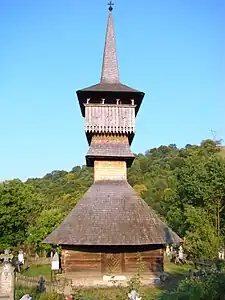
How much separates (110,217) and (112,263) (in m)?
1.94

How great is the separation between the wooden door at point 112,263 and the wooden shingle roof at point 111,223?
1.15 m

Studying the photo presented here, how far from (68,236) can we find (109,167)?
14.7 ft

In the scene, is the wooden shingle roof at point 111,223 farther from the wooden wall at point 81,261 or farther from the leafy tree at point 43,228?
the leafy tree at point 43,228

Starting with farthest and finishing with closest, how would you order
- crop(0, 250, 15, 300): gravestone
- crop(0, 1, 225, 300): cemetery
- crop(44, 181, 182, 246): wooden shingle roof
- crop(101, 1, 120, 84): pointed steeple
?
1. crop(101, 1, 120, 84): pointed steeple
2. crop(44, 181, 182, 246): wooden shingle roof
3. crop(0, 1, 225, 300): cemetery
4. crop(0, 250, 15, 300): gravestone

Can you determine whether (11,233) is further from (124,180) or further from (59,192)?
(59,192)

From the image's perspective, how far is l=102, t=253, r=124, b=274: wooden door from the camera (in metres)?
16.5

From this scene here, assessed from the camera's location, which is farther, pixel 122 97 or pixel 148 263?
pixel 122 97

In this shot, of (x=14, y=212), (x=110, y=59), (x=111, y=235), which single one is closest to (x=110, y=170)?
(x=111, y=235)

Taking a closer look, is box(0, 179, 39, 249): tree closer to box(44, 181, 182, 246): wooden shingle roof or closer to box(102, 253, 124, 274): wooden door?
box(44, 181, 182, 246): wooden shingle roof

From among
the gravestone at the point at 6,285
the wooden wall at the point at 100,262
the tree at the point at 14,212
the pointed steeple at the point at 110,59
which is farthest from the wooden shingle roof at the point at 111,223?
the tree at the point at 14,212

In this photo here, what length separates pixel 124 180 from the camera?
63.0 ft

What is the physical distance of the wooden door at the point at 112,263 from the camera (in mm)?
16531

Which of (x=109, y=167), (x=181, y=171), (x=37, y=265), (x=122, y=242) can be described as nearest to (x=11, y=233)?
(x=37, y=265)

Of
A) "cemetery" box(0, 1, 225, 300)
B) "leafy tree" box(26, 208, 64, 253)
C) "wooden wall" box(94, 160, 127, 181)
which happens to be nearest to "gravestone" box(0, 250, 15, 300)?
"cemetery" box(0, 1, 225, 300)
